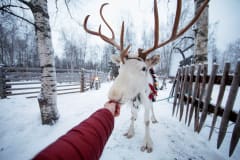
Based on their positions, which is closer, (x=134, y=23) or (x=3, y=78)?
(x=3, y=78)

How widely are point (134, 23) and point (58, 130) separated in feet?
92.9

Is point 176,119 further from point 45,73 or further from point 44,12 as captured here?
point 44,12

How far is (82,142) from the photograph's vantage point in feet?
2.22

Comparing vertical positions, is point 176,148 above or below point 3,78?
below

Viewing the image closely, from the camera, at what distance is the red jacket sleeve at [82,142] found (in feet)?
1.86

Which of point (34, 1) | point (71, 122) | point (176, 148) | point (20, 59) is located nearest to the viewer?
point (176, 148)

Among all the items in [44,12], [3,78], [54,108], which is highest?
[44,12]

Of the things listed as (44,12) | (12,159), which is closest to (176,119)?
(12,159)

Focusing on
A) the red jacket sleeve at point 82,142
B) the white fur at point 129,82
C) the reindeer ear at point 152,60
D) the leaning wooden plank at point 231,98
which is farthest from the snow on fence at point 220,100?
the red jacket sleeve at point 82,142

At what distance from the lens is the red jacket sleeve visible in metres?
0.57

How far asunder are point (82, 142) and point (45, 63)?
3210 millimetres

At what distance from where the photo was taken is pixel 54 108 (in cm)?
330

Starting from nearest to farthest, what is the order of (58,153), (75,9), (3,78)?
1. (58,153)
2. (75,9)
3. (3,78)

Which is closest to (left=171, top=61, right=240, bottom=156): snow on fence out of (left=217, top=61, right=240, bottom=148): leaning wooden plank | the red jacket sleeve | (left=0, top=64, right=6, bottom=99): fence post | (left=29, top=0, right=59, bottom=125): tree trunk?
(left=217, top=61, right=240, bottom=148): leaning wooden plank
